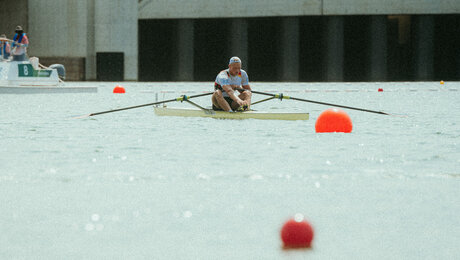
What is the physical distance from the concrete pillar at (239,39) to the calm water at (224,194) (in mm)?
33062

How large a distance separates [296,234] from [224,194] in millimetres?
1870

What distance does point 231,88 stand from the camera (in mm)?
14430

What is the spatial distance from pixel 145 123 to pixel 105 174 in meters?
7.02

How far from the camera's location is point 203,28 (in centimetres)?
4497

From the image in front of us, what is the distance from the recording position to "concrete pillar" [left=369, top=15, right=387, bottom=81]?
141ft

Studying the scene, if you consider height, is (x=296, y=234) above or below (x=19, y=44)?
below

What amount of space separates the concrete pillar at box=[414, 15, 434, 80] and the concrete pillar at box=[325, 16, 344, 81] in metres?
4.00

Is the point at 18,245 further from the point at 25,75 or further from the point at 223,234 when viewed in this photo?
the point at 25,75

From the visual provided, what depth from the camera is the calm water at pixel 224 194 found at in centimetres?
434

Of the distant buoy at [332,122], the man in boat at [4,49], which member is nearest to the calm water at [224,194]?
the distant buoy at [332,122]

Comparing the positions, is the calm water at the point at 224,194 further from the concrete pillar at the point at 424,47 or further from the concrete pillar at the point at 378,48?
the concrete pillar at the point at 424,47

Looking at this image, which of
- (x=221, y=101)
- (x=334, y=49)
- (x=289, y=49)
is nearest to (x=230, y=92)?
(x=221, y=101)

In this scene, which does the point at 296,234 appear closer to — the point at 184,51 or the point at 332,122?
the point at 332,122

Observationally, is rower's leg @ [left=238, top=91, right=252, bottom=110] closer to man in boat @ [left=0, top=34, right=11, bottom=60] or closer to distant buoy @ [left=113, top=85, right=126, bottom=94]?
man in boat @ [left=0, top=34, right=11, bottom=60]
